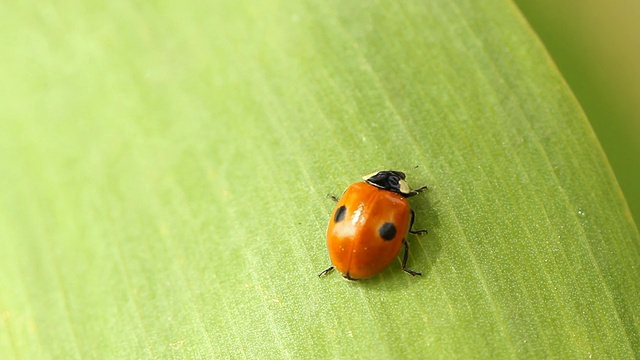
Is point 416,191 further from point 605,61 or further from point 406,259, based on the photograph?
point 605,61

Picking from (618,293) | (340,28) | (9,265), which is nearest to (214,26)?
(340,28)

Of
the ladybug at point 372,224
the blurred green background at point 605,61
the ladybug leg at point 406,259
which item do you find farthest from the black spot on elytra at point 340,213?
the blurred green background at point 605,61

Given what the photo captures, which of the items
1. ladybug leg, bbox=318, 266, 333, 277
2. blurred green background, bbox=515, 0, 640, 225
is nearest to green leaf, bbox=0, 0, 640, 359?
ladybug leg, bbox=318, 266, 333, 277

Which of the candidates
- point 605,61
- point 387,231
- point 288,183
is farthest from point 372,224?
point 605,61

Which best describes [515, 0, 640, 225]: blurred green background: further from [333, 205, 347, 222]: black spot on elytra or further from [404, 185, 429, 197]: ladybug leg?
[333, 205, 347, 222]: black spot on elytra

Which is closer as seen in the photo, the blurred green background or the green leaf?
the green leaf
